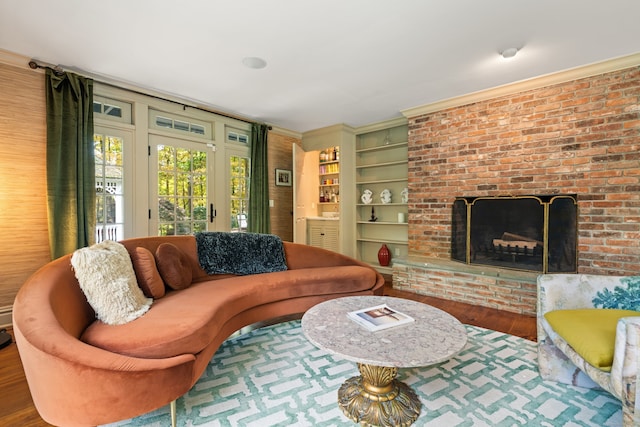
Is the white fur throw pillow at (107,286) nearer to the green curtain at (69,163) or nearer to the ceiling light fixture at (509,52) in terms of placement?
the green curtain at (69,163)

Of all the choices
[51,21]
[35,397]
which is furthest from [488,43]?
[35,397]

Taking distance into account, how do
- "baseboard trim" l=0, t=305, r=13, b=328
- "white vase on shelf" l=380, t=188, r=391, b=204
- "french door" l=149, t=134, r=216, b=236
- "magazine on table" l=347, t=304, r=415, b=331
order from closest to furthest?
"magazine on table" l=347, t=304, r=415, b=331 → "baseboard trim" l=0, t=305, r=13, b=328 → "french door" l=149, t=134, r=216, b=236 → "white vase on shelf" l=380, t=188, r=391, b=204

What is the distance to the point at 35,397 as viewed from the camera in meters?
1.19

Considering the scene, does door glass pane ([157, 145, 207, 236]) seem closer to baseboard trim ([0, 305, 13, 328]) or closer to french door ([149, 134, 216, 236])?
french door ([149, 134, 216, 236])

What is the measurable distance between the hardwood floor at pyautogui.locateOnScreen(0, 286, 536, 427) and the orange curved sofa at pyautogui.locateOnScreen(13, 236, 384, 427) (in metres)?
0.51

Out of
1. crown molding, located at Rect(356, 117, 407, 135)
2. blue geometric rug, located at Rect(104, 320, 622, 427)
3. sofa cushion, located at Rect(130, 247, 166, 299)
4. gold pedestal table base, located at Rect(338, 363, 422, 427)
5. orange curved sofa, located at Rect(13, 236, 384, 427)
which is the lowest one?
blue geometric rug, located at Rect(104, 320, 622, 427)

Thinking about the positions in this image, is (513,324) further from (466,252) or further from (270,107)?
(270,107)

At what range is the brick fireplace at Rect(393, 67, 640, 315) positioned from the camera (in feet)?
9.08

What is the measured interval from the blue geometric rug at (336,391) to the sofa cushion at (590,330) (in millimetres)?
388

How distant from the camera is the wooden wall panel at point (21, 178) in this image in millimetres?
2605

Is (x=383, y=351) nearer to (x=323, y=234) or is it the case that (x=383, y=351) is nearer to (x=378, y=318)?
(x=378, y=318)

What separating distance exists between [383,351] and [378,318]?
1.10 feet

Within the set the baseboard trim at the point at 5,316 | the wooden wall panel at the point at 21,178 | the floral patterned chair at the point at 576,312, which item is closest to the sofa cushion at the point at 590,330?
the floral patterned chair at the point at 576,312

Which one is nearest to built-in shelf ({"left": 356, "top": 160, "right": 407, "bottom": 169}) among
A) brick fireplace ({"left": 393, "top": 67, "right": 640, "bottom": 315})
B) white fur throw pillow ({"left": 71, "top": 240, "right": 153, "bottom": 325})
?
brick fireplace ({"left": 393, "top": 67, "right": 640, "bottom": 315})
